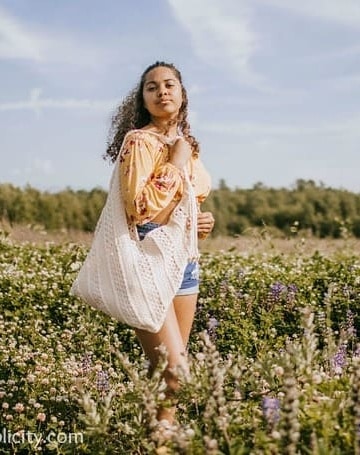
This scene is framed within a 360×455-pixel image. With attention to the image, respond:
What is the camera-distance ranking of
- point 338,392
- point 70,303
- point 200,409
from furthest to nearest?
point 70,303 < point 200,409 < point 338,392

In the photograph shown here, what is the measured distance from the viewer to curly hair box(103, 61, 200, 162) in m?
3.75

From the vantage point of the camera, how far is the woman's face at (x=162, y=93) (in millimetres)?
3578

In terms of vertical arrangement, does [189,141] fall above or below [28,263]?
above

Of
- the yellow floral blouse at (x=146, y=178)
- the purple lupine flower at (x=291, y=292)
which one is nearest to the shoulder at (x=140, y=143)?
the yellow floral blouse at (x=146, y=178)

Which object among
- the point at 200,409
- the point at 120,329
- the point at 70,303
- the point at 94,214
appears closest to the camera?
the point at 200,409

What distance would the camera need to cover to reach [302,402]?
9.12ft

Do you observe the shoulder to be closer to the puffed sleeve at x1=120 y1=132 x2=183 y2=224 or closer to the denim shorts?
the puffed sleeve at x1=120 y1=132 x2=183 y2=224

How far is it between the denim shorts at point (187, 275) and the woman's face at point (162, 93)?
55 centimetres

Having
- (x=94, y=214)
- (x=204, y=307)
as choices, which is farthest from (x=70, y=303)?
(x=94, y=214)

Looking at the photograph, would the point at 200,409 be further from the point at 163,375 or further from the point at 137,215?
the point at 137,215

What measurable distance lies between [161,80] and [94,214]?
1726 centimetres

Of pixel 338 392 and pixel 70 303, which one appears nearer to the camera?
pixel 338 392

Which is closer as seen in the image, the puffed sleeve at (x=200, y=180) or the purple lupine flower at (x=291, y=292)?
the puffed sleeve at (x=200, y=180)

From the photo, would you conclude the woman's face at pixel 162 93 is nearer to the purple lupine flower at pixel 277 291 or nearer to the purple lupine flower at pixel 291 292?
the purple lupine flower at pixel 277 291
